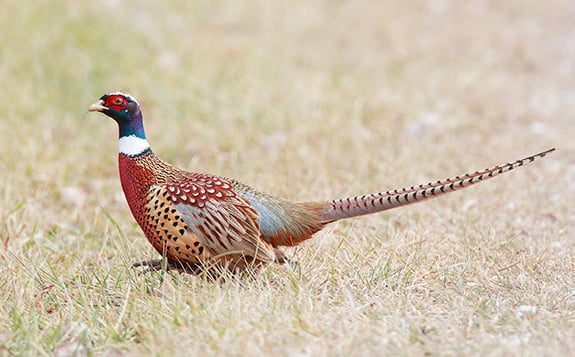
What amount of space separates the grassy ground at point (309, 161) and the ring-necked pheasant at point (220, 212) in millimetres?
162

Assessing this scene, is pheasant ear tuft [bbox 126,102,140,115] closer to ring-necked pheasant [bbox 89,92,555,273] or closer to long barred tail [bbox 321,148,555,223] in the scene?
ring-necked pheasant [bbox 89,92,555,273]

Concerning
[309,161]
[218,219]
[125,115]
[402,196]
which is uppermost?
[309,161]

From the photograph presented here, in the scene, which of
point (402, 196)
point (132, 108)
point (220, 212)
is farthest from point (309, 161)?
point (402, 196)

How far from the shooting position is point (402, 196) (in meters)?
3.67

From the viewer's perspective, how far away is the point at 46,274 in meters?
3.92

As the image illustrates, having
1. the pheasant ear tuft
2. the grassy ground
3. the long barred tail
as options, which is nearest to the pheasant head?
the pheasant ear tuft

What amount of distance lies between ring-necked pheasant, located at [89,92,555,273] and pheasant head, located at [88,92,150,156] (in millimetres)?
16

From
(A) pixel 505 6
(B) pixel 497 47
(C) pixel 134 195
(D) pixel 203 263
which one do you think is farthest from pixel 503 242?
(A) pixel 505 6

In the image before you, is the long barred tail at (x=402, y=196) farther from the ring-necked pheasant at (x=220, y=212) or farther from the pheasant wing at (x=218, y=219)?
the pheasant wing at (x=218, y=219)

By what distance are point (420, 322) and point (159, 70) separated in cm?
518

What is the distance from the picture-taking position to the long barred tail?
141 inches

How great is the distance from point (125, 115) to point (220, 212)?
2.62ft

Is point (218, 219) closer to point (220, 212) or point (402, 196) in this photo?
point (220, 212)

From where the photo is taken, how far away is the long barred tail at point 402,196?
141 inches
